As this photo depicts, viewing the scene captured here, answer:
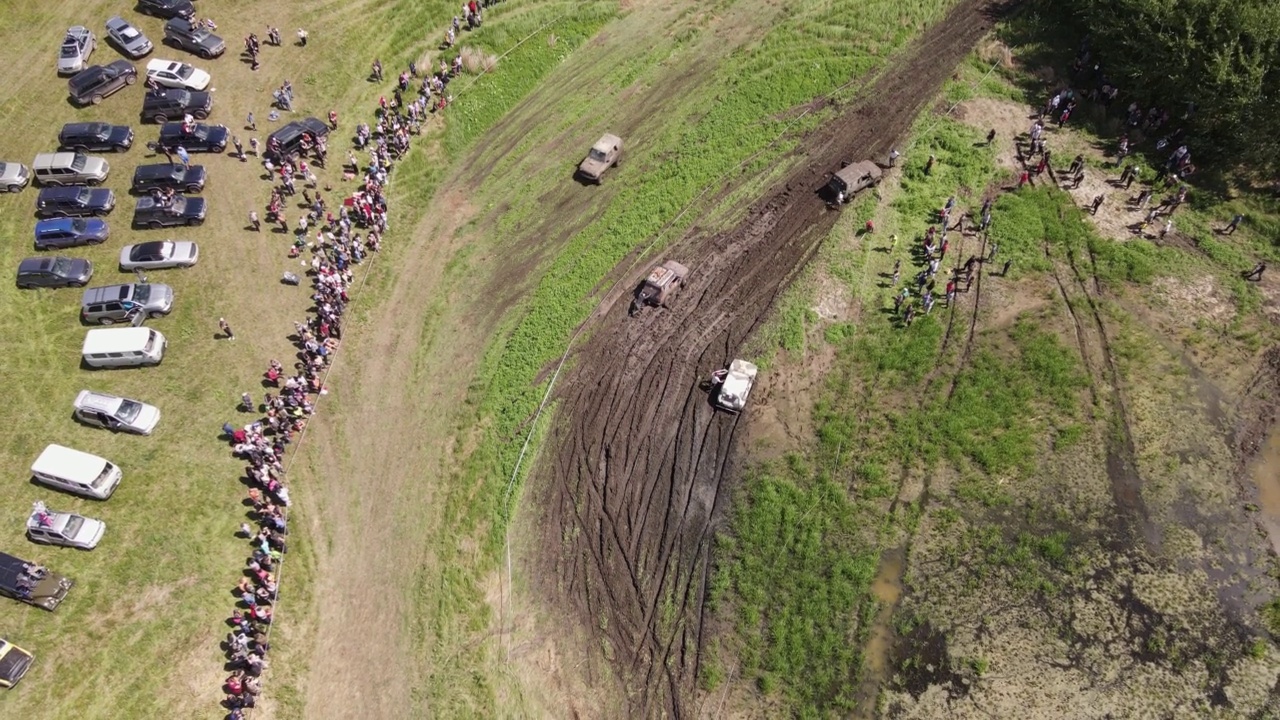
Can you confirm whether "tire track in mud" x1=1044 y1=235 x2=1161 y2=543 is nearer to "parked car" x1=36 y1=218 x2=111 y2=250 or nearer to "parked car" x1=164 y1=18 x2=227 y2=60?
"parked car" x1=36 y1=218 x2=111 y2=250

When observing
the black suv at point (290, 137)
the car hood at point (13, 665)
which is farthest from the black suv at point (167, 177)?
the car hood at point (13, 665)

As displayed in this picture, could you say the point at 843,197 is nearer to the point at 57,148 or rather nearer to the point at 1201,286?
the point at 1201,286

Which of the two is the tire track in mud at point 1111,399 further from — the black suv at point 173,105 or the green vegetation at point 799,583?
the black suv at point 173,105

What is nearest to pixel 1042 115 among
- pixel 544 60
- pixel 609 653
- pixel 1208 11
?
pixel 1208 11

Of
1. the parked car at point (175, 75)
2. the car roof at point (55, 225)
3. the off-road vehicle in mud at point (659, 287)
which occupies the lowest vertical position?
the car roof at point (55, 225)

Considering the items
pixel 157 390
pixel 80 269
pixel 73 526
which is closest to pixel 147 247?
pixel 80 269

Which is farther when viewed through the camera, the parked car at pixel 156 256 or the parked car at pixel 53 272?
the parked car at pixel 156 256

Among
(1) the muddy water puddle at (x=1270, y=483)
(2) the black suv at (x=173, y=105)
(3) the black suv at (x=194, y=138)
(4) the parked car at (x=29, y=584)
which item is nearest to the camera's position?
(4) the parked car at (x=29, y=584)
